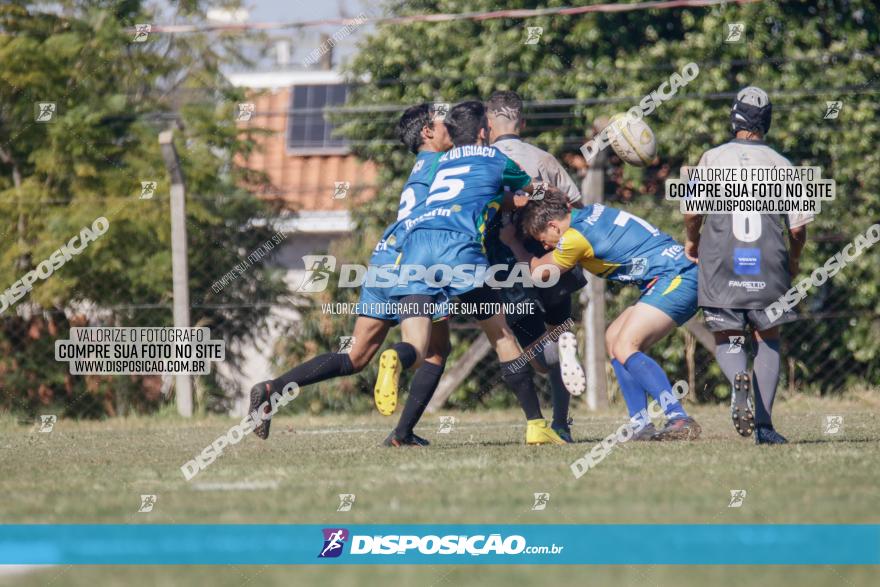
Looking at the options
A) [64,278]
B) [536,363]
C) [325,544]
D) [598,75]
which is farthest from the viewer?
[598,75]

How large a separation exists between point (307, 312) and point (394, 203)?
1.72 metres

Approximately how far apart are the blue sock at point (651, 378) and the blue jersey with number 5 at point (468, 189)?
117cm

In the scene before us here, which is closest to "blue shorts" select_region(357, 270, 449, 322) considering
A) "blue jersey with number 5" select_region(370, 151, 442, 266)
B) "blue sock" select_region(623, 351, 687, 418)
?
"blue jersey with number 5" select_region(370, 151, 442, 266)

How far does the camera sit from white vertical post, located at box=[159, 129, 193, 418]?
12414mm

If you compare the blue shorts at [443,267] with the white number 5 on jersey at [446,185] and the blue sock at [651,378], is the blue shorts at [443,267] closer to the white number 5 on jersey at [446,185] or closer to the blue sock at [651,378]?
the white number 5 on jersey at [446,185]

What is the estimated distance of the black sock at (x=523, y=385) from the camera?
7.67m

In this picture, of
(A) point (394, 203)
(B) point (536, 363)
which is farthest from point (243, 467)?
(A) point (394, 203)

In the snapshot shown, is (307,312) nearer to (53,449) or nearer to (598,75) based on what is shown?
(598,75)

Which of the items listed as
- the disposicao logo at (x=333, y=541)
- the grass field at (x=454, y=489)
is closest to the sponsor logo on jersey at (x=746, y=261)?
the grass field at (x=454, y=489)

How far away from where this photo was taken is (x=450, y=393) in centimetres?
1320

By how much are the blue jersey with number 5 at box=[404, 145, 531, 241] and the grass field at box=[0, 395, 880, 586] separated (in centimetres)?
131

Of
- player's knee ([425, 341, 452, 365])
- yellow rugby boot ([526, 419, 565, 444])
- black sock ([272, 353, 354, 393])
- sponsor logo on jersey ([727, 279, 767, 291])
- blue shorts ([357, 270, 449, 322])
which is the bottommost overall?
yellow rugby boot ([526, 419, 565, 444])

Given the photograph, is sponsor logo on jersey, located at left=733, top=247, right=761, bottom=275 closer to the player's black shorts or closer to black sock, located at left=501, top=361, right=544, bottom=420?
the player's black shorts

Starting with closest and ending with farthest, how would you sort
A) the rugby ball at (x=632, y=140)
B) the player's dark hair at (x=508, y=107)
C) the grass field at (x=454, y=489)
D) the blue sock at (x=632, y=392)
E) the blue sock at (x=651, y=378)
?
the grass field at (x=454, y=489)
the blue sock at (x=651, y=378)
the blue sock at (x=632, y=392)
the player's dark hair at (x=508, y=107)
the rugby ball at (x=632, y=140)
